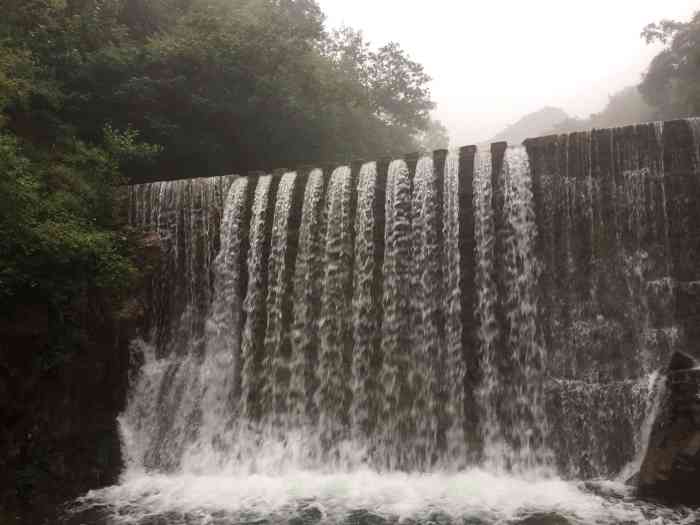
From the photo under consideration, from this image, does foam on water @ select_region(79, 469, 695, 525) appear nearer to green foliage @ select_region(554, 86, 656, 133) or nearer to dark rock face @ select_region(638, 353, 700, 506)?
dark rock face @ select_region(638, 353, 700, 506)

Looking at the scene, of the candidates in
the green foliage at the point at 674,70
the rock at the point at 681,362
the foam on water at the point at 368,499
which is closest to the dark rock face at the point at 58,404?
the foam on water at the point at 368,499

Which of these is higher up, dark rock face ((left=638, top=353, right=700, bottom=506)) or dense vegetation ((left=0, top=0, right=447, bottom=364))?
dense vegetation ((left=0, top=0, right=447, bottom=364))

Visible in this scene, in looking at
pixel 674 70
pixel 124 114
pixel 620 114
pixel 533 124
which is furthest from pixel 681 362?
pixel 533 124

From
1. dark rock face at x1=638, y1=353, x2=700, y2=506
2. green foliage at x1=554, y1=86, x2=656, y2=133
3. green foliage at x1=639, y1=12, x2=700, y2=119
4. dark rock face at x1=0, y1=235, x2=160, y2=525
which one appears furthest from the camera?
green foliage at x1=554, y1=86, x2=656, y2=133

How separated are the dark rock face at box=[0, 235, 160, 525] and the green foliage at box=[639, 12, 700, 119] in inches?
896

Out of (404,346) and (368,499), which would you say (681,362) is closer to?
(404,346)

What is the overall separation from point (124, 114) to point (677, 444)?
49.2ft

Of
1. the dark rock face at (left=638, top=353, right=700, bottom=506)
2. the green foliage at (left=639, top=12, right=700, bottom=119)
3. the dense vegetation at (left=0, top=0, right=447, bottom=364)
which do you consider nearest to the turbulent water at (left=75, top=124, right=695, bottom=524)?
the dark rock face at (left=638, top=353, right=700, bottom=506)

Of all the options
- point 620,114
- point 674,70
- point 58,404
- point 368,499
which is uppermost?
point 620,114

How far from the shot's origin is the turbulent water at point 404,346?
8.68m

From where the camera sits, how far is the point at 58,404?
9.98 meters

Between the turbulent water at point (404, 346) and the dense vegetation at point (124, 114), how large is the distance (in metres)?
2.13

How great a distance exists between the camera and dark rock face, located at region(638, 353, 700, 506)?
7.52 m

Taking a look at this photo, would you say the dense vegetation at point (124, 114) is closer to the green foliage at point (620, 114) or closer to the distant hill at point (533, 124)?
the green foliage at point (620, 114)
